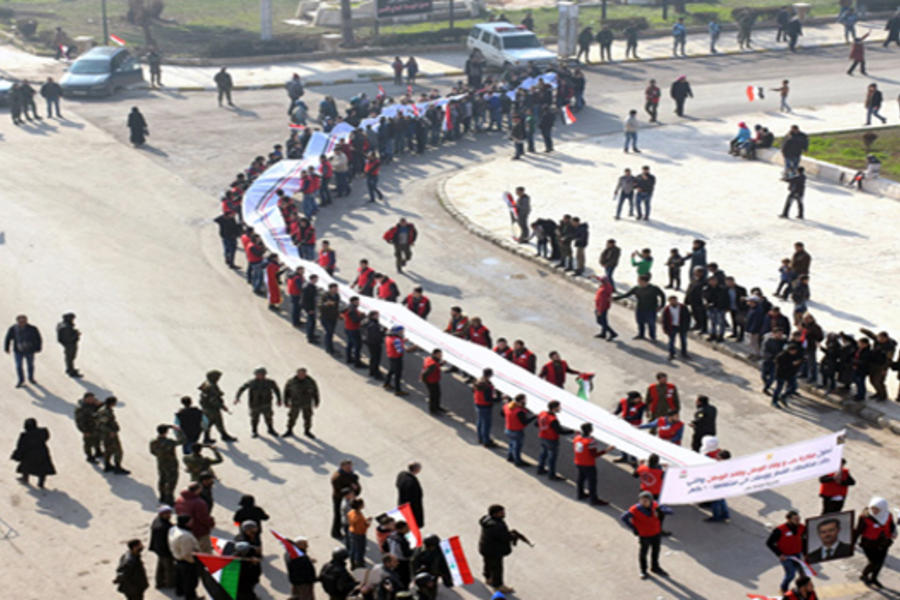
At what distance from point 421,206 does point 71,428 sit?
1403 centimetres

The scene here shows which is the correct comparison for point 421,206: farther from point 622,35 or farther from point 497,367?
point 622,35

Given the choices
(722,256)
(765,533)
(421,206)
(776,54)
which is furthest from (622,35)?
(765,533)

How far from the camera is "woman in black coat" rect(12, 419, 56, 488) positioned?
17.1 metres

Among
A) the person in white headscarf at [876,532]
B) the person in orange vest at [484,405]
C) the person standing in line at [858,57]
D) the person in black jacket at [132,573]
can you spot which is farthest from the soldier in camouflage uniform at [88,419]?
the person standing in line at [858,57]

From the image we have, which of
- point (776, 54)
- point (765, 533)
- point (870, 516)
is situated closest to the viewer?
point (870, 516)

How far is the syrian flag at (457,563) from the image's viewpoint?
14.1 metres

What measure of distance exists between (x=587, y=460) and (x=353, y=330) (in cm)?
639

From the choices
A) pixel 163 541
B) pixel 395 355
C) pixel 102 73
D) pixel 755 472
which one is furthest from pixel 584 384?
pixel 102 73

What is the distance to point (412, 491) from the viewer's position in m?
15.5

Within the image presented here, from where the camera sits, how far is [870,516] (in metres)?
14.6

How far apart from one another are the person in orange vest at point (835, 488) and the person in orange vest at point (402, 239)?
12188 mm

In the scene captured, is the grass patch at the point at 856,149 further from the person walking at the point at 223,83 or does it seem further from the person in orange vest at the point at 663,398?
the person walking at the point at 223,83

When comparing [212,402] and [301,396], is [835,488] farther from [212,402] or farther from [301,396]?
[212,402]

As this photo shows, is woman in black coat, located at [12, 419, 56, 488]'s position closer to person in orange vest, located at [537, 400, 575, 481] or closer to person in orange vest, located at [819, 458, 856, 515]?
person in orange vest, located at [537, 400, 575, 481]
